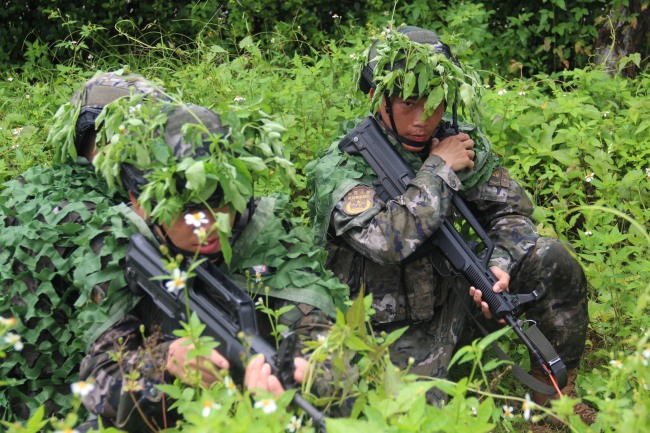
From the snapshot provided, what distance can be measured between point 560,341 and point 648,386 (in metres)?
1.42

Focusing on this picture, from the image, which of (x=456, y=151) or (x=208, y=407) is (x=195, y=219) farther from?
(x=456, y=151)

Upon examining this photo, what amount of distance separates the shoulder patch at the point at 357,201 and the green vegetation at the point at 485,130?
2.21 ft

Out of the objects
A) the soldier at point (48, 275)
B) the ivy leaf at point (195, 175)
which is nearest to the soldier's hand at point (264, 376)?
the ivy leaf at point (195, 175)

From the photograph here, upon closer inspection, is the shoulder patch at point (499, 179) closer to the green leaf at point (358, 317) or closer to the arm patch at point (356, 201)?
the arm patch at point (356, 201)

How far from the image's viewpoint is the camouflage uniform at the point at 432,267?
4.07 metres

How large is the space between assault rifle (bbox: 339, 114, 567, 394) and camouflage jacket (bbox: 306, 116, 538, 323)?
0.07 metres

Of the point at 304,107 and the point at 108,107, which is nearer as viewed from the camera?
the point at 108,107

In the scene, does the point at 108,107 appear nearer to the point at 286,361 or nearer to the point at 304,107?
the point at 286,361

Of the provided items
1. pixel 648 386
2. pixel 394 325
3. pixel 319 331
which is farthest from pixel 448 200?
pixel 648 386

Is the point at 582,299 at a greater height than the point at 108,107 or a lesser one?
lesser

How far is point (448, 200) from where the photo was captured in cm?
400

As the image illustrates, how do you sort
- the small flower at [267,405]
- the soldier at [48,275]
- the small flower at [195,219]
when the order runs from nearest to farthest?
the small flower at [267,405]
the small flower at [195,219]
the soldier at [48,275]

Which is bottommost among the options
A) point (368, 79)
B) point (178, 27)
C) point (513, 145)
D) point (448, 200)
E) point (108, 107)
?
point (178, 27)

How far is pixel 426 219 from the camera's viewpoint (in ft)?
12.9
